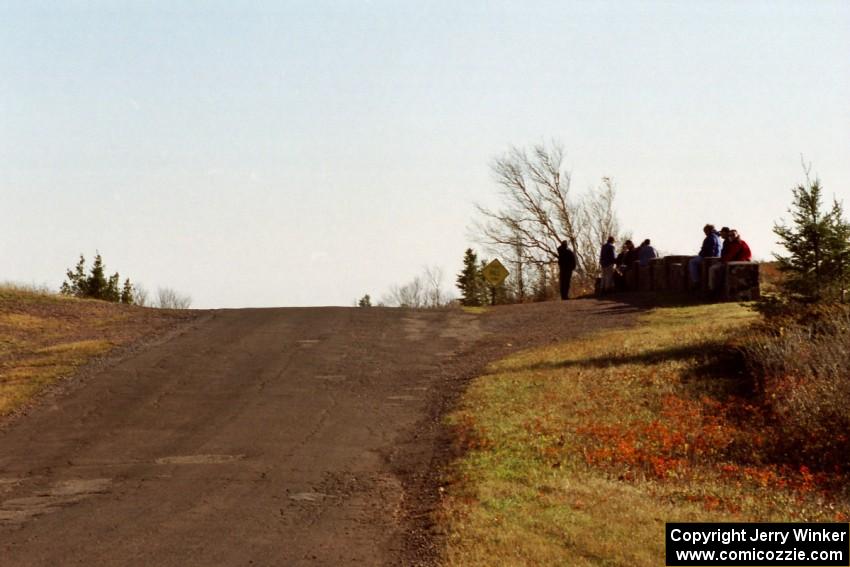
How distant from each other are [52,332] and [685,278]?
59.8 ft

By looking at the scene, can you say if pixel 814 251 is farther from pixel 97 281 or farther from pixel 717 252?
pixel 97 281

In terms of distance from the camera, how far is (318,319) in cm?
2747

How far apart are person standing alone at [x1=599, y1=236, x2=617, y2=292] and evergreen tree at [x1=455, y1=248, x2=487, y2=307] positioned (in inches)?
1444

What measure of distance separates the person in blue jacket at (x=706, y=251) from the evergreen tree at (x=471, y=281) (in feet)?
137

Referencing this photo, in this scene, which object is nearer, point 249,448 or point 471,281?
point 249,448

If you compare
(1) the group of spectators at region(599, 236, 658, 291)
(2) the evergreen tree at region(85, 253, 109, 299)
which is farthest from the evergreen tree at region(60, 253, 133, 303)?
(1) the group of spectators at region(599, 236, 658, 291)

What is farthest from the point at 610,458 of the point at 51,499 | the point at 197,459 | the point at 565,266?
the point at 565,266

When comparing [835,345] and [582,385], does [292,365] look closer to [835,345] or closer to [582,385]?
[582,385]

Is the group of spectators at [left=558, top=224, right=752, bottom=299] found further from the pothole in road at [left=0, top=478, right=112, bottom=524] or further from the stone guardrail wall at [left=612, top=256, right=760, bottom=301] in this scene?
the pothole in road at [left=0, top=478, right=112, bottom=524]

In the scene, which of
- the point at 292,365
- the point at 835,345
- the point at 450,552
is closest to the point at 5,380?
the point at 292,365

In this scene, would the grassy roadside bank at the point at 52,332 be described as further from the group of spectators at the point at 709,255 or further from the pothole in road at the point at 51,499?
the group of spectators at the point at 709,255

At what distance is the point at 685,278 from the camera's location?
31.5m

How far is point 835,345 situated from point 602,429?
5.00 m

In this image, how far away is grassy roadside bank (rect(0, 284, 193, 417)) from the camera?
790 inches
